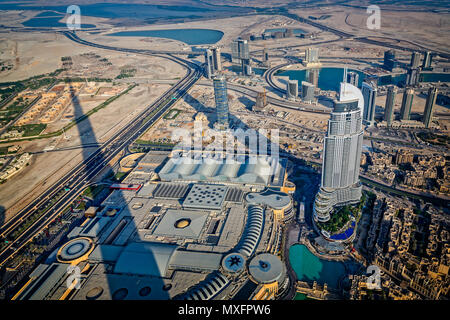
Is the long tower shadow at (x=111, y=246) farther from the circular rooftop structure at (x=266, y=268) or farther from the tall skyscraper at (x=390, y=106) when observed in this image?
the tall skyscraper at (x=390, y=106)

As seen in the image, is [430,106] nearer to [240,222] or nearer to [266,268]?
[240,222]

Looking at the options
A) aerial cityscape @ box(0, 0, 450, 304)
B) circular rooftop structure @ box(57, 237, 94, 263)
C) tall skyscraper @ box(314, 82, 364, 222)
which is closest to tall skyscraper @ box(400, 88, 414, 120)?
aerial cityscape @ box(0, 0, 450, 304)

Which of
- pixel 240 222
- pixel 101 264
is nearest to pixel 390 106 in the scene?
pixel 240 222

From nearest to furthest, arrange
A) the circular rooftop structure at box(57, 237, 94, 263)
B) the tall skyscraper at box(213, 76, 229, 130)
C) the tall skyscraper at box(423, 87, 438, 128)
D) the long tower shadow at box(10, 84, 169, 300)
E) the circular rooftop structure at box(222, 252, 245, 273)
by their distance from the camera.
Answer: the long tower shadow at box(10, 84, 169, 300), the circular rooftop structure at box(222, 252, 245, 273), the circular rooftop structure at box(57, 237, 94, 263), the tall skyscraper at box(423, 87, 438, 128), the tall skyscraper at box(213, 76, 229, 130)

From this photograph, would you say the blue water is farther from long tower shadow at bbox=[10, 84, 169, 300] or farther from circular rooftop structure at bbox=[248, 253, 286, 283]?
long tower shadow at bbox=[10, 84, 169, 300]

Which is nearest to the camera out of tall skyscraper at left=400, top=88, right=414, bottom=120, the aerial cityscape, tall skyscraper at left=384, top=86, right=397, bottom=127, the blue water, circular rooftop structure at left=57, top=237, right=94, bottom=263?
the aerial cityscape

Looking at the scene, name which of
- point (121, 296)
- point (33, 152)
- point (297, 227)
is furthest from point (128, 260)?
point (33, 152)
